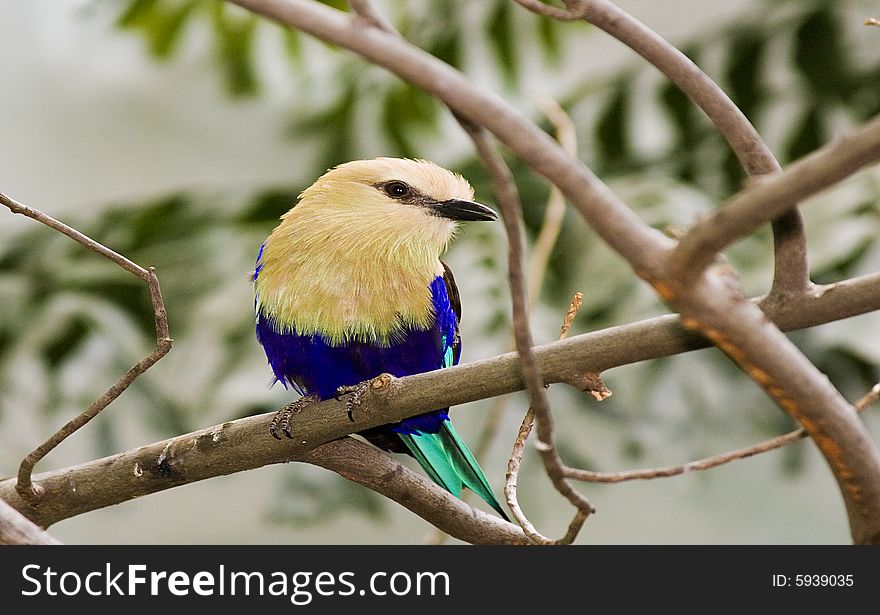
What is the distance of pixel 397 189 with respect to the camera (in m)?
1.07

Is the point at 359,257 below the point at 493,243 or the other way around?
below

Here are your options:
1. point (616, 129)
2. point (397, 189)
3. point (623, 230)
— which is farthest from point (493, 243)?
point (623, 230)

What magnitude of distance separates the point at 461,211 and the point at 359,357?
187mm

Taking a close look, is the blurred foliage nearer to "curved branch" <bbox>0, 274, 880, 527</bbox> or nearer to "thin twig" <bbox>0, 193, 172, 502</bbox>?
"curved branch" <bbox>0, 274, 880, 527</bbox>

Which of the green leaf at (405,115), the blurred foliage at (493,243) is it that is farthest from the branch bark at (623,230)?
the green leaf at (405,115)

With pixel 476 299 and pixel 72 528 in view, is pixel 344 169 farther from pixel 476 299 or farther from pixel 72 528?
pixel 72 528

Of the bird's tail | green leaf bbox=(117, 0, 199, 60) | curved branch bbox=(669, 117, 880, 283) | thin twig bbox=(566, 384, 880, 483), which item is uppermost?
green leaf bbox=(117, 0, 199, 60)

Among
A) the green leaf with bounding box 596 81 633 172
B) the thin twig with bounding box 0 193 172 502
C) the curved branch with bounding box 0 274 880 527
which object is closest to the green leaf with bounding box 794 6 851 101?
the green leaf with bounding box 596 81 633 172

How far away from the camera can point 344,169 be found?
3.57 feet

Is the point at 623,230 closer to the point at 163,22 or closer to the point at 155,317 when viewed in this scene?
the point at 155,317

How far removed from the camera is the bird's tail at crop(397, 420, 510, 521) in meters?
1.09

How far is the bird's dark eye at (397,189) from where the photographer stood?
3.50ft

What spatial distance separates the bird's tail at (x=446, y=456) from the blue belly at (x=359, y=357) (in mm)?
12

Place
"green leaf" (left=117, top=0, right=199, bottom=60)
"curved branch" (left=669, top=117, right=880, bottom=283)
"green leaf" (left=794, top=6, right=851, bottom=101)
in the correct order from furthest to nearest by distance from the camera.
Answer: "green leaf" (left=117, top=0, right=199, bottom=60) < "green leaf" (left=794, top=6, right=851, bottom=101) < "curved branch" (left=669, top=117, right=880, bottom=283)
